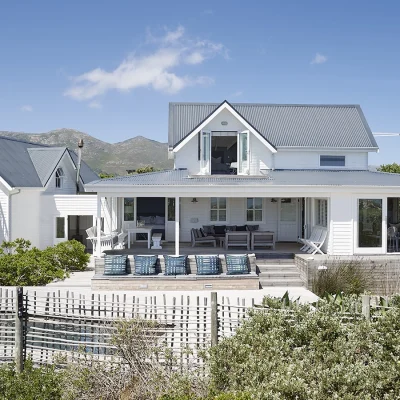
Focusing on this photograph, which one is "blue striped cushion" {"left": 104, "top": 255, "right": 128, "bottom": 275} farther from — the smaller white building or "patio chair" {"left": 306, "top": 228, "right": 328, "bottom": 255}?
the smaller white building

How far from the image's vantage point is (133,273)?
1656 centimetres

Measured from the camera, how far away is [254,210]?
74.6ft

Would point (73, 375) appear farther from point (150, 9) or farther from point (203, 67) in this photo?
point (203, 67)

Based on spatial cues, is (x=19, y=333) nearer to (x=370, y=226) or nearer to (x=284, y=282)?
(x=284, y=282)

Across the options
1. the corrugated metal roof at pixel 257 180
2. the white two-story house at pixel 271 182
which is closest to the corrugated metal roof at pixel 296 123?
the white two-story house at pixel 271 182

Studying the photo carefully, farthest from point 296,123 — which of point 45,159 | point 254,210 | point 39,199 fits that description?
point 45,159

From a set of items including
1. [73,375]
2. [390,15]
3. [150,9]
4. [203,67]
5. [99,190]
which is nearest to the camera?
[73,375]

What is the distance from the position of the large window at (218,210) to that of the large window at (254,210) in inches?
47.3

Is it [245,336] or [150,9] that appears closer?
[245,336]

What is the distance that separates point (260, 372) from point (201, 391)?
1.51 meters

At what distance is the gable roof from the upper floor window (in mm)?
15371

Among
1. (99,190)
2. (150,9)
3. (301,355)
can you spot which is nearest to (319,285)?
(99,190)

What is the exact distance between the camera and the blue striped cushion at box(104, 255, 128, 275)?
16.3 metres

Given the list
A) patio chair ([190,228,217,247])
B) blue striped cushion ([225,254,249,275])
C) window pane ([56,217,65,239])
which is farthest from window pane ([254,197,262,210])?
window pane ([56,217,65,239])
